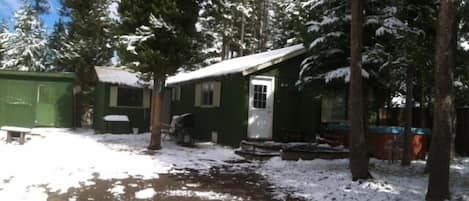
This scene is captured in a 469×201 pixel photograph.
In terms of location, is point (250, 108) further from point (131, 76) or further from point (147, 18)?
point (131, 76)

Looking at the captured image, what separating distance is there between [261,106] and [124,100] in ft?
27.8

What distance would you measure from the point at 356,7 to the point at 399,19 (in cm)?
301

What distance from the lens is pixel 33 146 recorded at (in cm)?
1409

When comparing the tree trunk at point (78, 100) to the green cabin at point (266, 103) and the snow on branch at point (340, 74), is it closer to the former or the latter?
the green cabin at point (266, 103)

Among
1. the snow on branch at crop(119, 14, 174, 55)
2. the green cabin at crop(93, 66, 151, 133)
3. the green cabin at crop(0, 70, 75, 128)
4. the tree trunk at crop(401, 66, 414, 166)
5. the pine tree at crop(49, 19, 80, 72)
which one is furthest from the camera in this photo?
the pine tree at crop(49, 19, 80, 72)

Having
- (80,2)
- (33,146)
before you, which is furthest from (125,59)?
(80,2)

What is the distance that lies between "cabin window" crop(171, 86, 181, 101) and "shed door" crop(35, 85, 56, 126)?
562 cm

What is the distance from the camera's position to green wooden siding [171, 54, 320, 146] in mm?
15141

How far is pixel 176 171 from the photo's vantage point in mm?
10336

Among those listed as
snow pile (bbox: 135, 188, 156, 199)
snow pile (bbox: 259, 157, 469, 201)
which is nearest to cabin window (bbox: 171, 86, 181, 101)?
snow pile (bbox: 259, 157, 469, 201)

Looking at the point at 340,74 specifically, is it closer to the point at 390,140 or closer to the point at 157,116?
the point at 390,140

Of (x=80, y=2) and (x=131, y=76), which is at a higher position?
(x=80, y=2)

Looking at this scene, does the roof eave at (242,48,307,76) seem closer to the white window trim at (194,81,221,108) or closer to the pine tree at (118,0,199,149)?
the pine tree at (118,0,199,149)

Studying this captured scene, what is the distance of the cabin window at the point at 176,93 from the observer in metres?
21.5
